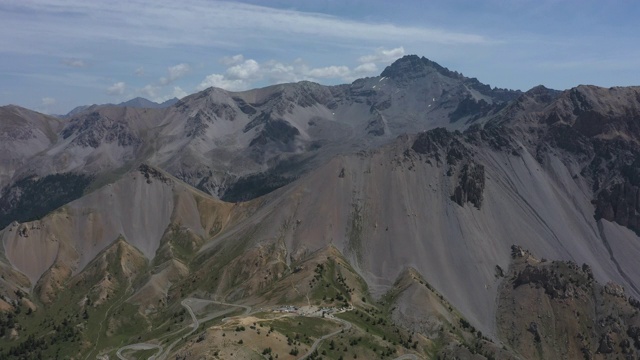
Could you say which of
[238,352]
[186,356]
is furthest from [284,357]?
[186,356]

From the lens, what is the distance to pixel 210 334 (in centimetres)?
19912

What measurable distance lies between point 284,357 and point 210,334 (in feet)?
81.2

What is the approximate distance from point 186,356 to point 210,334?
1158 centimetres

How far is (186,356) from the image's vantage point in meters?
190

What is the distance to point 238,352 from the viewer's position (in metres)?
188

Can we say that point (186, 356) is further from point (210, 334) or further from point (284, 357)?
point (284, 357)

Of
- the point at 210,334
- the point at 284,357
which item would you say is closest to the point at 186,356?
the point at 210,334

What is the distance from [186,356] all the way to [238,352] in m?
16.3

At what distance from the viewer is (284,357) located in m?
199

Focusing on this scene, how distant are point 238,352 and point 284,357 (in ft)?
57.5

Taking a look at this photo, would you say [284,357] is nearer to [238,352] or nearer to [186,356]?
[238,352]
